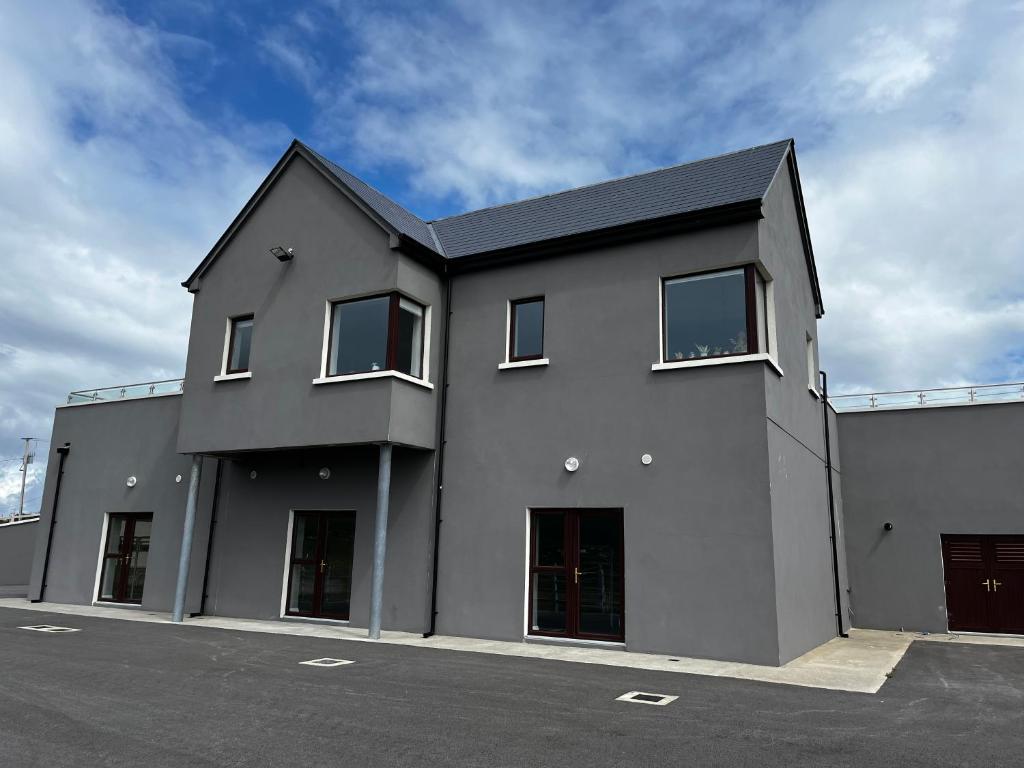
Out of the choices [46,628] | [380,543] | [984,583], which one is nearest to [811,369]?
[984,583]

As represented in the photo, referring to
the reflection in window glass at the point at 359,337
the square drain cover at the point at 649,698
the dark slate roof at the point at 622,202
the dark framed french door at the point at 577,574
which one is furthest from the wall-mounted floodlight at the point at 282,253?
the square drain cover at the point at 649,698

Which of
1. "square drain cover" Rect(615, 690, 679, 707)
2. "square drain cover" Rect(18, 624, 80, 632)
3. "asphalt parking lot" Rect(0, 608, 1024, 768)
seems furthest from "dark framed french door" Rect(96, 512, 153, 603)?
"square drain cover" Rect(615, 690, 679, 707)

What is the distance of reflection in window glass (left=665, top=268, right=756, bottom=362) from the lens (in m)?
11.0

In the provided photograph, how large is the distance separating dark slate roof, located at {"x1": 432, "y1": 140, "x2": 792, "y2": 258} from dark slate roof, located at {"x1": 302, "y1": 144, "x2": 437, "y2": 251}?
52cm

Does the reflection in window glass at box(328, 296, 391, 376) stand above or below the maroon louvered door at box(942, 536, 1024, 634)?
above

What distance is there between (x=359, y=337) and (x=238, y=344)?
10.1ft

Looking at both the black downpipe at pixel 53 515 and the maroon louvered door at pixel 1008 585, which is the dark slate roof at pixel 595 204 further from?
the black downpipe at pixel 53 515

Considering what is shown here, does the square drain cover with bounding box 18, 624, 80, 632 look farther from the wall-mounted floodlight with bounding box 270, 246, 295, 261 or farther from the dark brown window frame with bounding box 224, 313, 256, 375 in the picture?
the wall-mounted floodlight with bounding box 270, 246, 295, 261

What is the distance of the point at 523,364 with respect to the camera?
12.4 meters

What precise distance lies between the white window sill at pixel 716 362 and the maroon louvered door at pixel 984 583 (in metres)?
7.44

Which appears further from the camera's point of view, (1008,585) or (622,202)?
(1008,585)

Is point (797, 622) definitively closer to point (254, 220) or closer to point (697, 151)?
point (697, 151)

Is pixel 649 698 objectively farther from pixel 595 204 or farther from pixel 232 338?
pixel 232 338

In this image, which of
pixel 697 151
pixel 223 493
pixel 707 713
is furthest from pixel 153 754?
pixel 697 151
